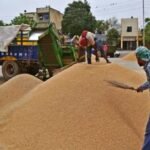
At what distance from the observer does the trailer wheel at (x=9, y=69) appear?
17.2 meters

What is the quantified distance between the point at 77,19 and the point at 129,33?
19181 millimetres

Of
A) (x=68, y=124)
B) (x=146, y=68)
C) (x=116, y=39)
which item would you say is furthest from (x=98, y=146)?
(x=116, y=39)

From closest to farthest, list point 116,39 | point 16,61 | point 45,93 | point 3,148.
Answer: point 3,148 < point 45,93 < point 16,61 < point 116,39

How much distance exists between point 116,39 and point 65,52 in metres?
52.7

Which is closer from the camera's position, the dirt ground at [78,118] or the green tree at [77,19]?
the dirt ground at [78,118]

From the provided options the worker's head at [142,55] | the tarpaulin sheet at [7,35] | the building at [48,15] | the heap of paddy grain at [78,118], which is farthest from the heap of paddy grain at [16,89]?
the building at [48,15]

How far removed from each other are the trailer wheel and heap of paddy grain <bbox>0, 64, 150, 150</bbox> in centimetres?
859

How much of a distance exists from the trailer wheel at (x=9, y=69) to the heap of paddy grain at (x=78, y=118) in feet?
28.2

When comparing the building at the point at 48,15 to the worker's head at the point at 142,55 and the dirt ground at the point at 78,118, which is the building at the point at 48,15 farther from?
the worker's head at the point at 142,55

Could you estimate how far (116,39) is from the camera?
67.8 meters

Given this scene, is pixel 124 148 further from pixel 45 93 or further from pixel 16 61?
pixel 16 61

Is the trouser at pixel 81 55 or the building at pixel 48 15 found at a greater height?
the building at pixel 48 15

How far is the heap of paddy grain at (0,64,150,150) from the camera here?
240 inches

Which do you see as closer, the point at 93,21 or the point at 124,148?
the point at 124,148
